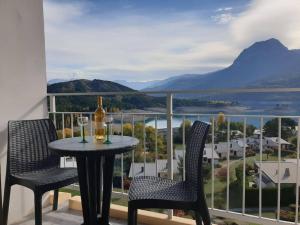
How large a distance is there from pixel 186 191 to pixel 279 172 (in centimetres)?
80

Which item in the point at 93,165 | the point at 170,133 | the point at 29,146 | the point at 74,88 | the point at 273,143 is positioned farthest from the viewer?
the point at 74,88

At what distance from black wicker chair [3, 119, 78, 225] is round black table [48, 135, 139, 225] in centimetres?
36

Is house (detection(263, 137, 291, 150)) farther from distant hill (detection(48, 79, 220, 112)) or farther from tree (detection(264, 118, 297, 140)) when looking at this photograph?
distant hill (detection(48, 79, 220, 112))

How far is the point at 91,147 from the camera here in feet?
7.09

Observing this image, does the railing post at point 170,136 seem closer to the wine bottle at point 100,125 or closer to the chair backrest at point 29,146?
the wine bottle at point 100,125

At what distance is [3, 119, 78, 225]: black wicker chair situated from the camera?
2543mm

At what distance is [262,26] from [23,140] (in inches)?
482

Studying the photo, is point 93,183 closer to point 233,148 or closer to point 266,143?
point 233,148

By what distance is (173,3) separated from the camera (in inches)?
562

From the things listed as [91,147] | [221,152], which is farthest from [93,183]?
[221,152]

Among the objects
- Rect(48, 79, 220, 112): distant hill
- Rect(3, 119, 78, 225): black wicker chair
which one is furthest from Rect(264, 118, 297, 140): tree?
Rect(3, 119, 78, 225): black wicker chair

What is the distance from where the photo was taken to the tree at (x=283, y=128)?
247 centimetres

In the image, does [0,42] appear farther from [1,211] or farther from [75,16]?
[75,16]

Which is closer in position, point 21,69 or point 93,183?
point 93,183
